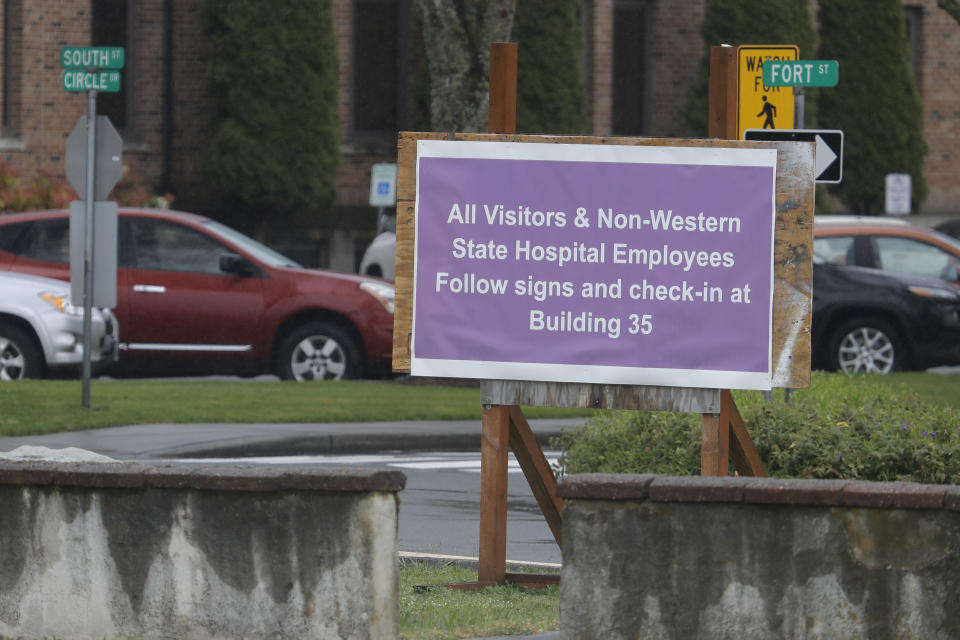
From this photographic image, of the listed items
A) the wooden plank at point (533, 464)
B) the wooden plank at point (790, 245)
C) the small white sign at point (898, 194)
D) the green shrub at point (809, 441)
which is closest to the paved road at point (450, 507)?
the green shrub at point (809, 441)

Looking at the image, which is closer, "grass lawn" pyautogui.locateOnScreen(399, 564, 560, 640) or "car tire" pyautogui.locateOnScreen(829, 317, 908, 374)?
"grass lawn" pyautogui.locateOnScreen(399, 564, 560, 640)

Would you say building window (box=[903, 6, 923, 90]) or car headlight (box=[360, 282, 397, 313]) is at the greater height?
building window (box=[903, 6, 923, 90])

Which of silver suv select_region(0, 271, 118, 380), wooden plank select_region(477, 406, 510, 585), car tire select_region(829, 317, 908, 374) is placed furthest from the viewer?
car tire select_region(829, 317, 908, 374)

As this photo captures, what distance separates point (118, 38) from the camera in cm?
3084

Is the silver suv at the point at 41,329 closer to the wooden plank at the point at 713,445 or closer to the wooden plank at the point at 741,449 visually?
the wooden plank at the point at 741,449

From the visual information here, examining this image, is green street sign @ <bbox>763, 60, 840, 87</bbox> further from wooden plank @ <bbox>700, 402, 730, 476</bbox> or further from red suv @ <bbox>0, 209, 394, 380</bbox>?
wooden plank @ <bbox>700, 402, 730, 476</bbox>

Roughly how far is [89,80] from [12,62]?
1558 centimetres

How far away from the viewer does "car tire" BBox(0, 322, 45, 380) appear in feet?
55.2

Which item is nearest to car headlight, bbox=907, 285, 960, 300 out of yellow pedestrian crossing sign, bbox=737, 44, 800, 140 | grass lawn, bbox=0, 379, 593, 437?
grass lawn, bbox=0, 379, 593, 437

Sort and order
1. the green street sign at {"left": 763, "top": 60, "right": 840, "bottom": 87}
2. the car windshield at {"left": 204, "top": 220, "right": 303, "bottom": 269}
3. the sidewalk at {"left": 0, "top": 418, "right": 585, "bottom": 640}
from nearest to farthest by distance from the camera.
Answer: the green street sign at {"left": 763, "top": 60, "right": 840, "bottom": 87}, the sidewalk at {"left": 0, "top": 418, "right": 585, "bottom": 640}, the car windshield at {"left": 204, "top": 220, "right": 303, "bottom": 269}

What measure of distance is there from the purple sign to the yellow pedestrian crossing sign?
6.66 meters

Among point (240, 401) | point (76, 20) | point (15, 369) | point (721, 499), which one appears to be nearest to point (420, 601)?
point (721, 499)

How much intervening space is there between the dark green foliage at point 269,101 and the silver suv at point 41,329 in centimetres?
1272

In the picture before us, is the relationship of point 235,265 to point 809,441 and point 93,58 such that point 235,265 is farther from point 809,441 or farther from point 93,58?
point 809,441
